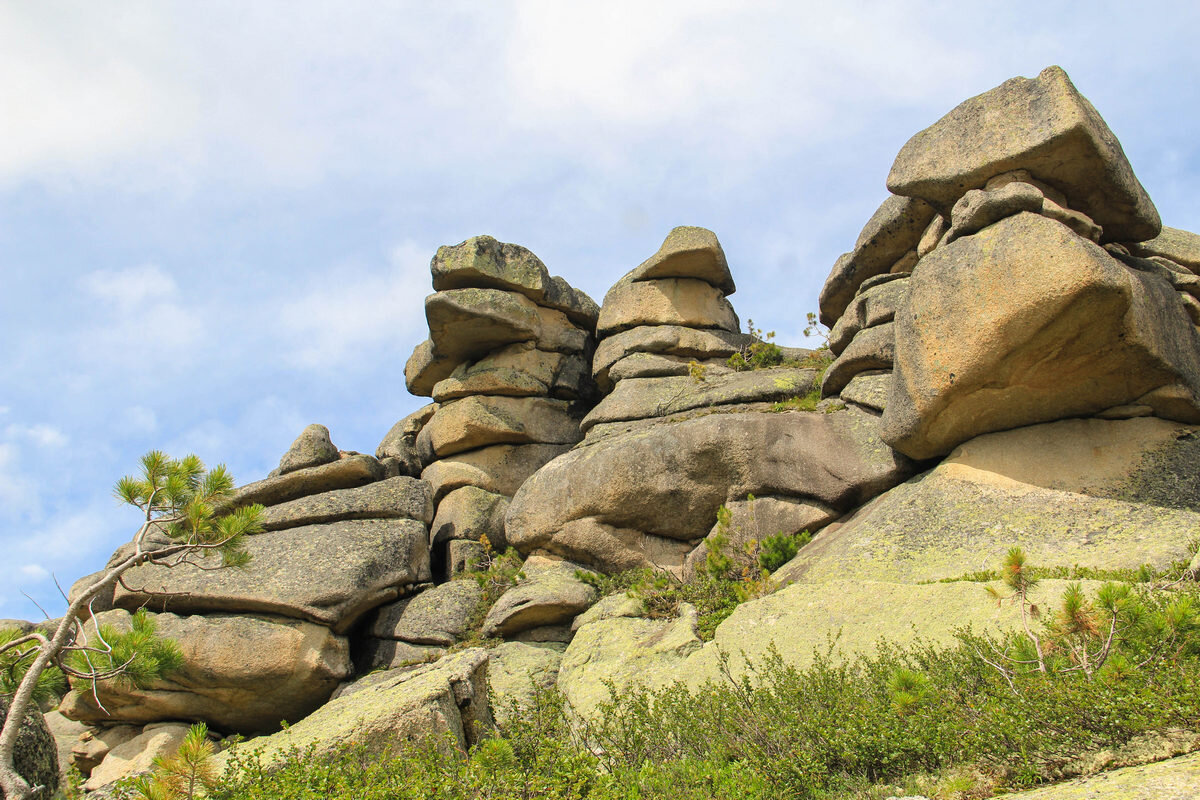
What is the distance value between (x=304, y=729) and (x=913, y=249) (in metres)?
15.1

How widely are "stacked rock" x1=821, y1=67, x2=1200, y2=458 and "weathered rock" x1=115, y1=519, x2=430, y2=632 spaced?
10.2 meters

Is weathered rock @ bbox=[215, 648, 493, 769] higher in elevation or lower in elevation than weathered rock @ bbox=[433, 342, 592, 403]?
lower

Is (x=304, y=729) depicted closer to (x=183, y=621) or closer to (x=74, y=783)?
(x=74, y=783)

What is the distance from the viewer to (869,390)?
56.3 feet

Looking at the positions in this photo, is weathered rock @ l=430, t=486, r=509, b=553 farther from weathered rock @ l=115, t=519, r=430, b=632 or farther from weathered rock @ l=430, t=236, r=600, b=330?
weathered rock @ l=430, t=236, r=600, b=330

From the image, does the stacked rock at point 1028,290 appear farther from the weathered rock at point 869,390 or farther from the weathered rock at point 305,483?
the weathered rock at point 305,483

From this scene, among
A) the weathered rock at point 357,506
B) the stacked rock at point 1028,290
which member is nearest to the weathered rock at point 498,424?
the weathered rock at point 357,506

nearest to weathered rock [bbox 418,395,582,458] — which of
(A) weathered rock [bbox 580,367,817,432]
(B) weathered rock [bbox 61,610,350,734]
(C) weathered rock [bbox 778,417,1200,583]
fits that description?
(A) weathered rock [bbox 580,367,817,432]

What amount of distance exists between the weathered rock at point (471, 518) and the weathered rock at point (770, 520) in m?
6.43

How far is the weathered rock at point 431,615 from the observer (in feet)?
56.7

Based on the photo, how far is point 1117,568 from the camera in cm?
1135

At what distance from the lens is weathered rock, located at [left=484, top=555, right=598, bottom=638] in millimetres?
16125

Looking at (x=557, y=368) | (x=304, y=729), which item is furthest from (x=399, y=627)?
(x=557, y=368)

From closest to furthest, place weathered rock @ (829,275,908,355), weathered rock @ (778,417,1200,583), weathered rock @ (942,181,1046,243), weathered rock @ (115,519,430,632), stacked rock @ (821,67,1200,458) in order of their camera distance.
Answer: weathered rock @ (778,417,1200,583)
stacked rock @ (821,67,1200,458)
weathered rock @ (942,181,1046,243)
weathered rock @ (115,519,430,632)
weathered rock @ (829,275,908,355)
